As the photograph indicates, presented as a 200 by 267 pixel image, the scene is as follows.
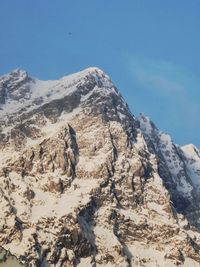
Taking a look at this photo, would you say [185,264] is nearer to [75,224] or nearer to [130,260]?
[130,260]

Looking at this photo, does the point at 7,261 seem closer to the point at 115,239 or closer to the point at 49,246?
the point at 49,246

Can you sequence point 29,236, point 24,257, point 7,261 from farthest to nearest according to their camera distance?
point 29,236
point 24,257
point 7,261

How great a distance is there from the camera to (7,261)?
987 inches

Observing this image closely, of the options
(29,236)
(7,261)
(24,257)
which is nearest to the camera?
(7,261)

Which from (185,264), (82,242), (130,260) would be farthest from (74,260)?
(185,264)

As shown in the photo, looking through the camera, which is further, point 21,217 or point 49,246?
point 21,217

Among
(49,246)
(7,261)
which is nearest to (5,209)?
(49,246)

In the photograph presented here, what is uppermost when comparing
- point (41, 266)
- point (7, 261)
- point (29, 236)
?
point (29, 236)

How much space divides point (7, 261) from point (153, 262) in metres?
177

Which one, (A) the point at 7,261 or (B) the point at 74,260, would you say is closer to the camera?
(A) the point at 7,261

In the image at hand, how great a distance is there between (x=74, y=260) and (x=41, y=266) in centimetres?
1167

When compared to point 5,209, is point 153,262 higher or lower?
lower

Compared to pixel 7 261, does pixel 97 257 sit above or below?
above

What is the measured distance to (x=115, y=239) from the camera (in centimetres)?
19750
